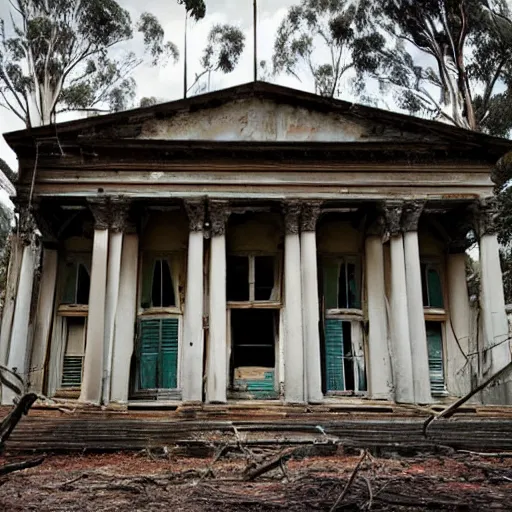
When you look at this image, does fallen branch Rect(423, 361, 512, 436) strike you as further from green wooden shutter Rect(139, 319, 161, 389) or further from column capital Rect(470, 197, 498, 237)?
green wooden shutter Rect(139, 319, 161, 389)

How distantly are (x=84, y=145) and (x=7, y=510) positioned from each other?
1302cm

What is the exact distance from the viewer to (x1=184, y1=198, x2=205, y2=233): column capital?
58.2 ft

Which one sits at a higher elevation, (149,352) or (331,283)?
(331,283)

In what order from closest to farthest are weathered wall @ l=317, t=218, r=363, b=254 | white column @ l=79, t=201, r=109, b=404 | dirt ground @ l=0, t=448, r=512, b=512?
dirt ground @ l=0, t=448, r=512, b=512, white column @ l=79, t=201, r=109, b=404, weathered wall @ l=317, t=218, r=363, b=254

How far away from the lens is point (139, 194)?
17.8 meters

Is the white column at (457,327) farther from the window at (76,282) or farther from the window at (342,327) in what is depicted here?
the window at (76,282)

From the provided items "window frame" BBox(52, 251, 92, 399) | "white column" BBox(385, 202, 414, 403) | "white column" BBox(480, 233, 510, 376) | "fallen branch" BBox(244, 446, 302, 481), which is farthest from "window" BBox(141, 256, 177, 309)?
"fallen branch" BBox(244, 446, 302, 481)

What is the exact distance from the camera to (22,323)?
16984mm

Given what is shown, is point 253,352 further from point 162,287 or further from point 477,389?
point 477,389

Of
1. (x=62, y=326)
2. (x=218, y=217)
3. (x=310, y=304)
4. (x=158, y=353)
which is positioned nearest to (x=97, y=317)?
(x=158, y=353)

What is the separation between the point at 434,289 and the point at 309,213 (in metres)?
5.52

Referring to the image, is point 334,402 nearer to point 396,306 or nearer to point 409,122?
point 396,306

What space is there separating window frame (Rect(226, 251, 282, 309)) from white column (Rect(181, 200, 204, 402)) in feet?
7.49

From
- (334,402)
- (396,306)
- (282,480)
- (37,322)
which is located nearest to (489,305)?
(396,306)
